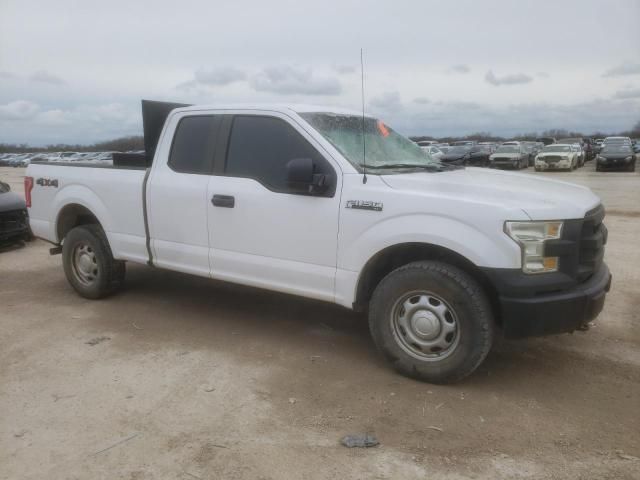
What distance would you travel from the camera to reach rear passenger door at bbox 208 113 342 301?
157 inches

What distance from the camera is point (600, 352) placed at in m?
4.30

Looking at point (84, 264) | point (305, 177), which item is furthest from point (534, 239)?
point (84, 264)

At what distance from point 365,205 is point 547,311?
1.36 meters

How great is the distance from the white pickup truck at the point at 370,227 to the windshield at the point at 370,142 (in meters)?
0.02

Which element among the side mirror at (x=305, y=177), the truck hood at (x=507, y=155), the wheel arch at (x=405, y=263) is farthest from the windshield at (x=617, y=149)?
the side mirror at (x=305, y=177)

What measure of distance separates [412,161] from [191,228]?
1.98m

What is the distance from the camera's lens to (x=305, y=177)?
3.83 meters

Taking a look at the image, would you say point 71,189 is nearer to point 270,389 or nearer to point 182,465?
point 270,389

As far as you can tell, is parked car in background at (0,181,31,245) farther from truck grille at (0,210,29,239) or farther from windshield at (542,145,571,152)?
windshield at (542,145,571,152)

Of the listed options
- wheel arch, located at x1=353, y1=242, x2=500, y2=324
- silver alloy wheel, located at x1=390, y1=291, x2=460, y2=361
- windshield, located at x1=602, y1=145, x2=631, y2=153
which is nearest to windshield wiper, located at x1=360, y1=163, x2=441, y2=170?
wheel arch, located at x1=353, y1=242, x2=500, y2=324

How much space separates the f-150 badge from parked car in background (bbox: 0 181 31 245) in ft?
22.9

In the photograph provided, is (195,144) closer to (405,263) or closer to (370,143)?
(370,143)

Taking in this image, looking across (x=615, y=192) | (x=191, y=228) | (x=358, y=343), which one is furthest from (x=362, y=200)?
(x=615, y=192)

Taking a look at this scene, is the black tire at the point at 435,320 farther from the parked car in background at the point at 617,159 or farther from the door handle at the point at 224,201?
the parked car in background at the point at 617,159
